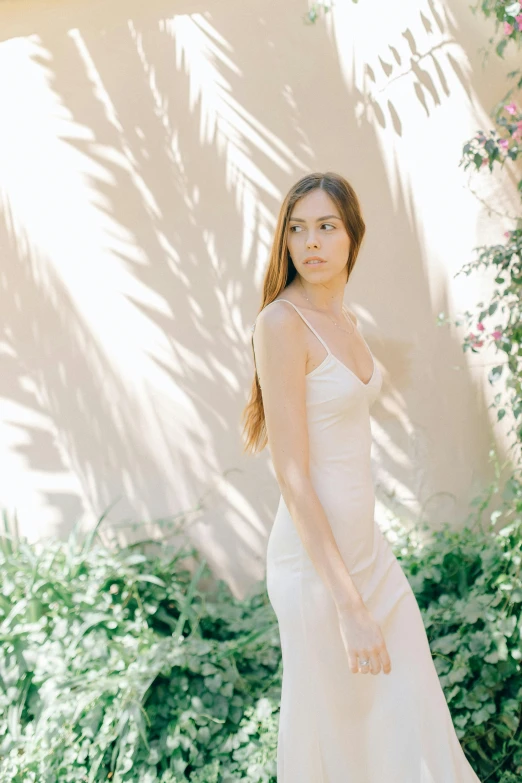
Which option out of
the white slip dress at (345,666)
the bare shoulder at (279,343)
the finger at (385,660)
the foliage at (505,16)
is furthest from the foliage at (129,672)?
the foliage at (505,16)

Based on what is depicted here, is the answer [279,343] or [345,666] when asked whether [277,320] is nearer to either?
[279,343]

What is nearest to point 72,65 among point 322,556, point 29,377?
point 29,377

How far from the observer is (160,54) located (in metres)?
4.10

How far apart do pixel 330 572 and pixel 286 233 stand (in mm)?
895

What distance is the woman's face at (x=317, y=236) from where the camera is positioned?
2.14 metres

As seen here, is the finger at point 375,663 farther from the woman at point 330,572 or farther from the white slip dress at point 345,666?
the white slip dress at point 345,666

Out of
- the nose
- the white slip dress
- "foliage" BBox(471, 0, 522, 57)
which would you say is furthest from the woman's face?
"foliage" BBox(471, 0, 522, 57)

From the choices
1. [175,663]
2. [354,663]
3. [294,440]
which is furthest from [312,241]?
[175,663]

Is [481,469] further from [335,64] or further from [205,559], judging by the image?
[335,64]

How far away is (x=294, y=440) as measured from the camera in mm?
1987

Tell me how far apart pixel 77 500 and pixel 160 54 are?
7.64 feet

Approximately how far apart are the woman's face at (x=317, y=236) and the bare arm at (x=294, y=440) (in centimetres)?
21

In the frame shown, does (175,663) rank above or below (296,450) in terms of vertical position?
below

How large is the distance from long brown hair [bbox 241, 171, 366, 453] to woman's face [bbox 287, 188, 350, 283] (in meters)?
0.02
